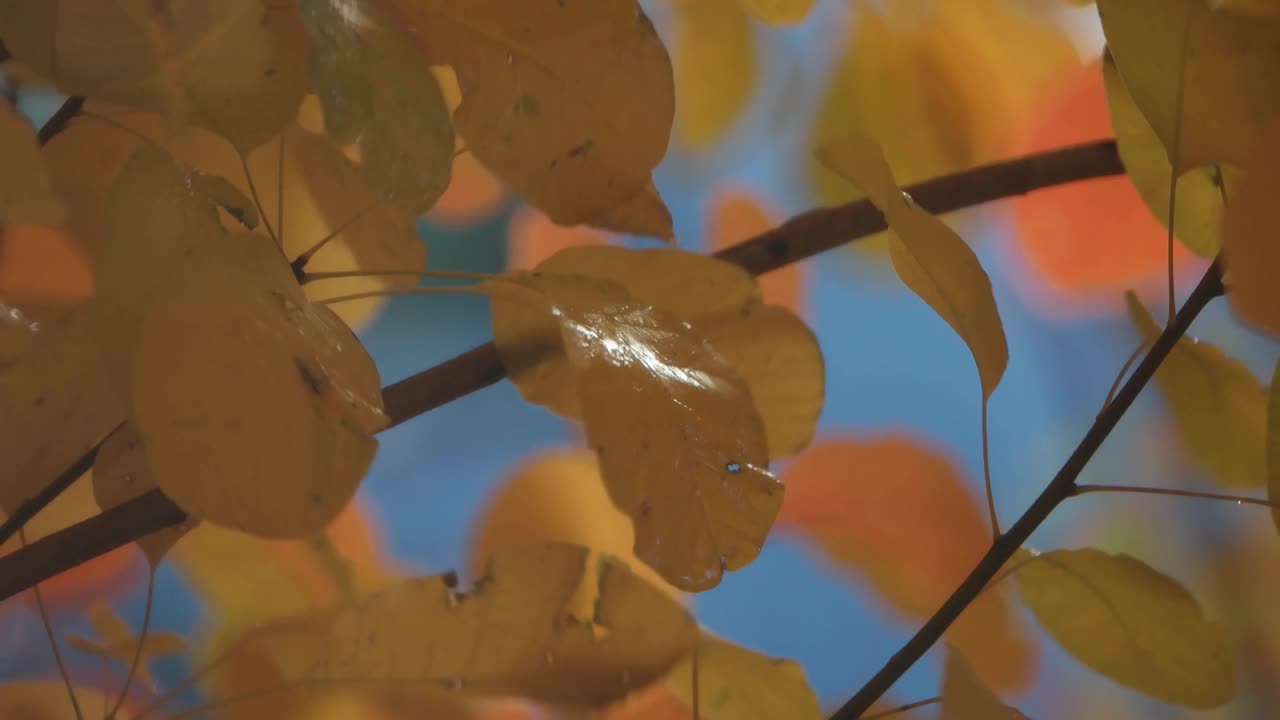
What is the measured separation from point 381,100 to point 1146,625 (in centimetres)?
28

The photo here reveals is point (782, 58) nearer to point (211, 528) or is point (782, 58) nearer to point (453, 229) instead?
point (453, 229)

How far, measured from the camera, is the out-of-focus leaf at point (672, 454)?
194mm

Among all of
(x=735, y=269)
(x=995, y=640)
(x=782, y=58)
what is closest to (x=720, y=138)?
(x=782, y=58)

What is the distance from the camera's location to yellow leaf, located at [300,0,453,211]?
20 cm

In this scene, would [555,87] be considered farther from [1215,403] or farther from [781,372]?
[1215,403]

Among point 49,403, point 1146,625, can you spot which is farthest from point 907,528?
point 49,403

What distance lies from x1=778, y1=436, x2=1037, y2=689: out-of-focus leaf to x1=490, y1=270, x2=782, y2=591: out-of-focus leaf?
0.69ft

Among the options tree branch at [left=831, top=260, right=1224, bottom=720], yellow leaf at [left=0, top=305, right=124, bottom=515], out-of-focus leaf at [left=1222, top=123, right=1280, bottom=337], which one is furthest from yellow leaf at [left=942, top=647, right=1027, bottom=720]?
yellow leaf at [left=0, top=305, right=124, bottom=515]

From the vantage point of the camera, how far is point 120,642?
30 cm

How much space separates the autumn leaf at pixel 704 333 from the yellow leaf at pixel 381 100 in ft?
0.23

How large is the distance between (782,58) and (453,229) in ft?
0.60

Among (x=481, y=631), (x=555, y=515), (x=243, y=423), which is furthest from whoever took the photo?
(x=555, y=515)

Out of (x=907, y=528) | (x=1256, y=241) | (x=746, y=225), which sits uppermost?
(x=1256, y=241)

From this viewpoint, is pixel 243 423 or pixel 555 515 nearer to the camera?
pixel 243 423
